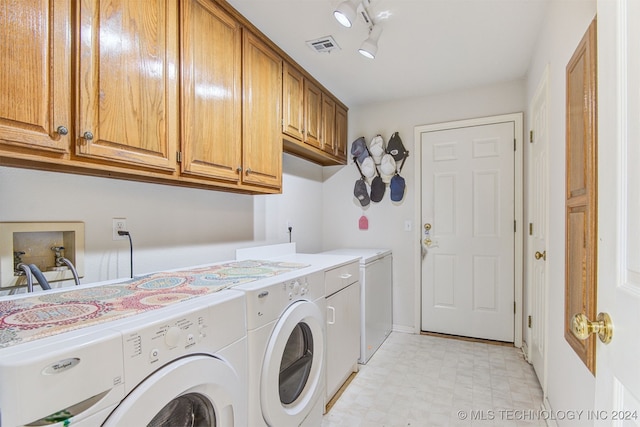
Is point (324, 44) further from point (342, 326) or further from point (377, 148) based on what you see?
point (342, 326)

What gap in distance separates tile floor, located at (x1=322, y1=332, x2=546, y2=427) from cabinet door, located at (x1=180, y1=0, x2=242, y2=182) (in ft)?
5.21

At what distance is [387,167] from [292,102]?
1.27 m

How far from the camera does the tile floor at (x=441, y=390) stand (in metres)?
1.82

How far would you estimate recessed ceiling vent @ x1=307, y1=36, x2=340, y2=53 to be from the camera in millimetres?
2080

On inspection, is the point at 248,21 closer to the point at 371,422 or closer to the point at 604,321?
the point at 604,321

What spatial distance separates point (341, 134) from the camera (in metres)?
3.23

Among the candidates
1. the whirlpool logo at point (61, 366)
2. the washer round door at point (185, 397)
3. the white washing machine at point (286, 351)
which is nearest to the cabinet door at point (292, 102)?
the white washing machine at point (286, 351)

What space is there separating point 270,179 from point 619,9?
5.67ft

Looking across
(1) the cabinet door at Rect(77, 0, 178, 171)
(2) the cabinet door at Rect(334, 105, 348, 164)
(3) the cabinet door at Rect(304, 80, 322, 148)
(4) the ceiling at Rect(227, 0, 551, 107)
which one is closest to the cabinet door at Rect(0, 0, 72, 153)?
(1) the cabinet door at Rect(77, 0, 178, 171)

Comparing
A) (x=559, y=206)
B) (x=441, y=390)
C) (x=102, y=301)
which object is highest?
(x=559, y=206)

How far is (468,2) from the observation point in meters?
1.73

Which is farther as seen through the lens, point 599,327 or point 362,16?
point 362,16

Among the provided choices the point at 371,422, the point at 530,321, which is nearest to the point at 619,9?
the point at 371,422

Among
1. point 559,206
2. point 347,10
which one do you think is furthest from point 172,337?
point 559,206
